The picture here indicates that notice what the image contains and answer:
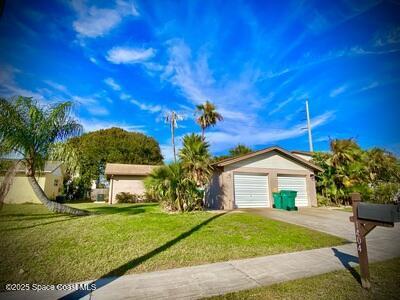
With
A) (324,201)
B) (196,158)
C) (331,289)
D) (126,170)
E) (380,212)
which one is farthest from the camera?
(126,170)

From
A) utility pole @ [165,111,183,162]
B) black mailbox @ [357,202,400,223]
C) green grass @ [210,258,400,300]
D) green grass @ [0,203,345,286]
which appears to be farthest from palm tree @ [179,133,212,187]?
utility pole @ [165,111,183,162]

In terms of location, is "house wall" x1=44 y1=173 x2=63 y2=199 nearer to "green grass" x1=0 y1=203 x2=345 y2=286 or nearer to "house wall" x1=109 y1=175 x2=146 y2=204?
"house wall" x1=109 y1=175 x2=146 y2=204

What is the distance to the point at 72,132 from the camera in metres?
12.2

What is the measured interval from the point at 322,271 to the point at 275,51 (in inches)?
532

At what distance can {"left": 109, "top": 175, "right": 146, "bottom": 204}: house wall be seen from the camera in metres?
23.4

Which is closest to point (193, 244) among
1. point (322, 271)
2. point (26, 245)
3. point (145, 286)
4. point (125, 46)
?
point (145, 286)

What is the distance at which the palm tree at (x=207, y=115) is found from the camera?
3228 centimetres

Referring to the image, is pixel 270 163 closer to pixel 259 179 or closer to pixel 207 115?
pixel 259 179

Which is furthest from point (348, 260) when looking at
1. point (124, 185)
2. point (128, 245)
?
point (124, 185)

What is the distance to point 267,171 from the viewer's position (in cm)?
1691

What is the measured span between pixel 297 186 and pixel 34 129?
57.2ft

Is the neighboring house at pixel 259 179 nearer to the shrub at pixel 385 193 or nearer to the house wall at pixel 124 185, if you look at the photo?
the shrub at pixel 385 193

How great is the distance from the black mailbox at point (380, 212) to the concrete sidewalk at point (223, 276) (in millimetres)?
1609

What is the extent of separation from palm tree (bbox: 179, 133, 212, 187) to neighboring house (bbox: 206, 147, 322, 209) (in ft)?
5.60
